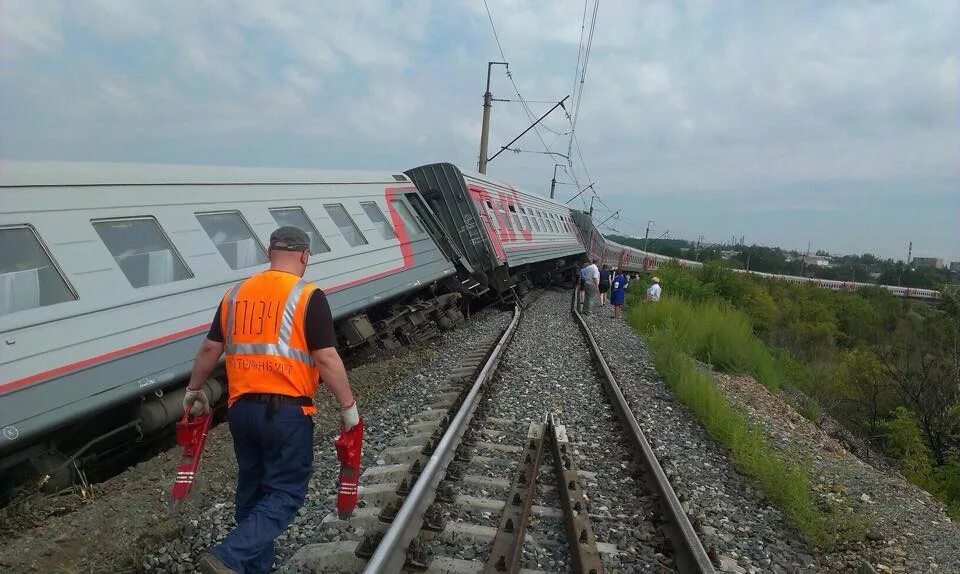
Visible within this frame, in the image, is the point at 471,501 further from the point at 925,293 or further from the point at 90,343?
the point at 925,293

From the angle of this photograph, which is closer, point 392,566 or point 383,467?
point 392,566

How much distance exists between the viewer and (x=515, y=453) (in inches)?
197

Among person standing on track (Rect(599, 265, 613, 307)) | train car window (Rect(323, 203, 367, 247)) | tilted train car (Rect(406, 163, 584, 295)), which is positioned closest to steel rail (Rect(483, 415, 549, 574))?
train car window (Rect(323, 203, 367, 247))

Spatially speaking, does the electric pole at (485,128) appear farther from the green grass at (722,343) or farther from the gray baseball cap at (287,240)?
the gray baseball cap at (287,240)

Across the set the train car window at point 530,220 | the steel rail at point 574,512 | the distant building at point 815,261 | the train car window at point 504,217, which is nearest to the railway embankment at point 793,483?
the steel rail at point 574,512

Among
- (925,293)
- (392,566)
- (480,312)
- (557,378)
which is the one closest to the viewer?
(392,566)

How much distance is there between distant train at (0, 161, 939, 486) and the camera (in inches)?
156

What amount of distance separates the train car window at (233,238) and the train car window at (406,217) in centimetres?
363

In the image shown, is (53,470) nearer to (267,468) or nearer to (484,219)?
(267,468)

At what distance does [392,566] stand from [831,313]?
1422 inches

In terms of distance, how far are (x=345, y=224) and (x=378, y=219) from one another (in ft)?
3.28

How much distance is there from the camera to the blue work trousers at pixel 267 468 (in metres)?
2.67

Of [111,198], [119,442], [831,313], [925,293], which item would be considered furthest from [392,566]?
[925,293]

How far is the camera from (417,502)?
3605 mm
